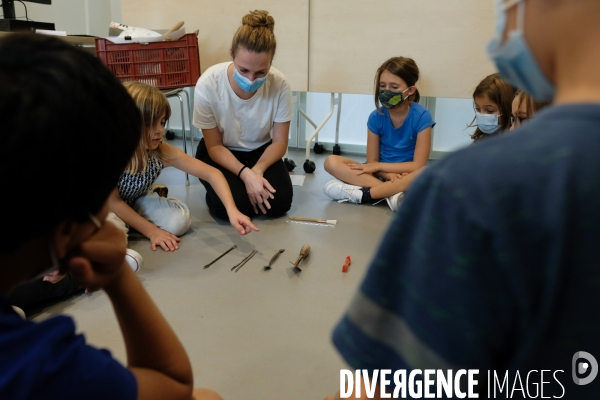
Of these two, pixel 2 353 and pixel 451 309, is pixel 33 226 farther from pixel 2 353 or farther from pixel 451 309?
pixel 451 309

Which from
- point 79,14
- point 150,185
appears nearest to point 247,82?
point 150,185

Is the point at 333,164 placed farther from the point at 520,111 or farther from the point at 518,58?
the point at 518,58

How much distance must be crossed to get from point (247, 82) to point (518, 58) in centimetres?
167

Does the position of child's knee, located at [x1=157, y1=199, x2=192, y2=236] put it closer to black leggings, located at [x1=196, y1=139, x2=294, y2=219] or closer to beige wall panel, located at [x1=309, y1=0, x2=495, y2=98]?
black leggings, located at [x1=196, y1=139, x2=294, y2=219]

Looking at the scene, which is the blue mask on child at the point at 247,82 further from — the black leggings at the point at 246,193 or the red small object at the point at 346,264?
the red small object at the point at 346,264

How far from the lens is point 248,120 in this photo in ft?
7.17

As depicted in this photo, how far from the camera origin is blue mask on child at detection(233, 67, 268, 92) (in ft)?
6.51

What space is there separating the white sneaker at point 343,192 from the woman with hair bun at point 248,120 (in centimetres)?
27

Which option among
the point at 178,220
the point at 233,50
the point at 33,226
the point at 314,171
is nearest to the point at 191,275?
the point at 178,220

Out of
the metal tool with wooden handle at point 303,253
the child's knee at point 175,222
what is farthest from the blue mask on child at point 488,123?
the child's knee at point 175,222

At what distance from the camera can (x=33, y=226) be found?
0.46m

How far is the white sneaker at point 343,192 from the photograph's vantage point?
2.31 metres

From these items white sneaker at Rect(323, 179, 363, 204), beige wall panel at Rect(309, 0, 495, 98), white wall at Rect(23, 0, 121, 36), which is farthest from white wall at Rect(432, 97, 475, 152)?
white wall at Rect(23, 0, 121, 36)

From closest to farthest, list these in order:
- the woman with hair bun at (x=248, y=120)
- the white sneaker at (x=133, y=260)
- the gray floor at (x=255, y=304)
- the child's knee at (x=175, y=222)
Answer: the gray floor at (x=255, y=304) → the white sneaker at (x=133, y=260) → the child's knee at (x=175, y=222) → the woman with hair bun at (x=248, y=120)
